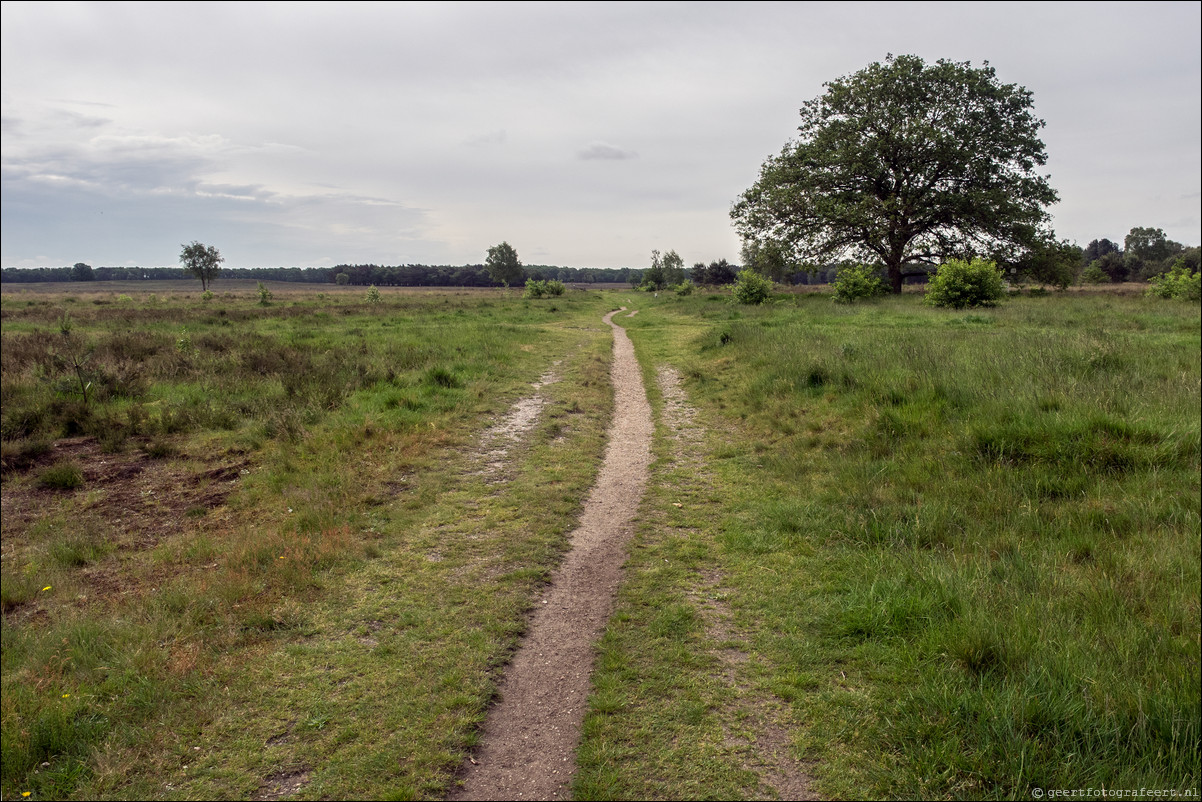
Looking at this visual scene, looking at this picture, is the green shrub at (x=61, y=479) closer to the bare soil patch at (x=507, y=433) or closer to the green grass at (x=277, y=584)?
the green grass at (x=277, y=584)

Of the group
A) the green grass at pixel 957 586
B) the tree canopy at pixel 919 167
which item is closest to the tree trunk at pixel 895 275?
the tree canopy at pixel 919 167

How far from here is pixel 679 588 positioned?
17.3ft

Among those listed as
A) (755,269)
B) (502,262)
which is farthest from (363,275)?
(755,269)

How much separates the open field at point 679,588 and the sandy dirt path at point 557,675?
0.13m

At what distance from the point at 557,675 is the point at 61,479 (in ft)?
30.6

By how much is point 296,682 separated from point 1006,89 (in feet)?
122

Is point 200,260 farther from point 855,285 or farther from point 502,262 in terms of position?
point 855,285

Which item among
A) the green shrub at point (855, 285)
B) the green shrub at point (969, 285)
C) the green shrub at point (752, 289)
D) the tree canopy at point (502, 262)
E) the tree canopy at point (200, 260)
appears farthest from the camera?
the tree canopy at point (502, 262)

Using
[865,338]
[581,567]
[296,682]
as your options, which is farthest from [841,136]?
[296,682]

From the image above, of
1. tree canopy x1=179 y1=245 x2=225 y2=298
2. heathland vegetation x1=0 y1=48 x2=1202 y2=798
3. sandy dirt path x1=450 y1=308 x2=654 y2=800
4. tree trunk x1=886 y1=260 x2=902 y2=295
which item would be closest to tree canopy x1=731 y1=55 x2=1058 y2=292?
tree trunk x1=886 y1=260 x2=902 y2=295

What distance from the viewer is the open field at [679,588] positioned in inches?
130

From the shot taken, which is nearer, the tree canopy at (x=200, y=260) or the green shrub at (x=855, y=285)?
the green shrub at (x=855, y=285)

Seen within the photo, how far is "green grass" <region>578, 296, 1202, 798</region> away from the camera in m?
3.16

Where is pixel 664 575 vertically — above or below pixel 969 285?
below
